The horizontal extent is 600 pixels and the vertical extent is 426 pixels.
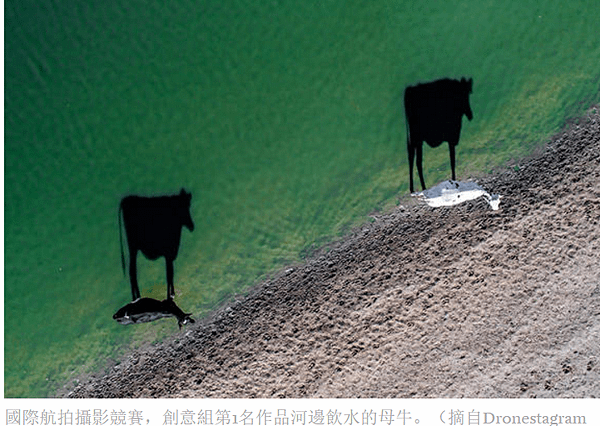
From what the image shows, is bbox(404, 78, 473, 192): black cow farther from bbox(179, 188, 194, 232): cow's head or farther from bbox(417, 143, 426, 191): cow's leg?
bbox(179, 188, 194, 232): cow's head

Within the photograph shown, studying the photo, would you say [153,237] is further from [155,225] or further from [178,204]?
[178,204]

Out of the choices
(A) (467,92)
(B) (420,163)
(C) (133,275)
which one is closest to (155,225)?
(C) (133,275)

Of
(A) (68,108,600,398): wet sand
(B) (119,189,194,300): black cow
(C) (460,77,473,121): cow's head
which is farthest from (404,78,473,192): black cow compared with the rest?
(B) (119,189,194,300): black cow

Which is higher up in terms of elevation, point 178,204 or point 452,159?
point 452,159

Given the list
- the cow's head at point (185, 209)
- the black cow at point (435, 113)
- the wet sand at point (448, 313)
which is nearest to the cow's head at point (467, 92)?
the black cow at point (435, 113)

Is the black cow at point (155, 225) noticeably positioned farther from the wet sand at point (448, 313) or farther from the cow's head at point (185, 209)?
the wet sand at point (448, 313)

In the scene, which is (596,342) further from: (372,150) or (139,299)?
(139,299)

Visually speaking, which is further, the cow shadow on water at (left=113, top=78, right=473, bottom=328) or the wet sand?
the cow shadow on water at (left=113, top=78, right=473, bottom=328)
